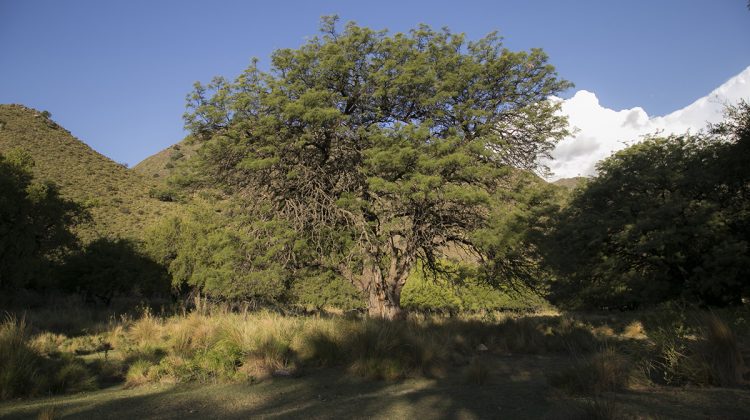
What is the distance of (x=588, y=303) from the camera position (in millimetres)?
33781

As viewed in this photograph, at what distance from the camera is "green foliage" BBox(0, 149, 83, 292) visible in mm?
20859

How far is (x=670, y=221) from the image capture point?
15297 millimetres

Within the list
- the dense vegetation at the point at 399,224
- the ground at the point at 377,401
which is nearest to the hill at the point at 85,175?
the dense vegetation at the point at 399,224

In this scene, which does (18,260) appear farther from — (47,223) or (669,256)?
(669,256)

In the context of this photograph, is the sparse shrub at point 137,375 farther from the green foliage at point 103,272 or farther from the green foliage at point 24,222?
the green foliage at point 103,272

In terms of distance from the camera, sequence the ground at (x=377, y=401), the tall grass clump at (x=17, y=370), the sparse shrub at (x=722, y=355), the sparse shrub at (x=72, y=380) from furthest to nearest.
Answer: the sparse shrub at (x=72, y=380), the tall grass clump at (x=17, y=370), the sparse shrub at (x=722, y=355), the ground at (x=377, y=401)

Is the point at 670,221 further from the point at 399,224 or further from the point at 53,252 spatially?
the point at 53,252

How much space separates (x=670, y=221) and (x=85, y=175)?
2117 inches

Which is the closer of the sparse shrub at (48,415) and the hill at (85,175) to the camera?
the sparse shrub at (48,415)

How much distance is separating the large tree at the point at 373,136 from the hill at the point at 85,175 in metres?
30.1

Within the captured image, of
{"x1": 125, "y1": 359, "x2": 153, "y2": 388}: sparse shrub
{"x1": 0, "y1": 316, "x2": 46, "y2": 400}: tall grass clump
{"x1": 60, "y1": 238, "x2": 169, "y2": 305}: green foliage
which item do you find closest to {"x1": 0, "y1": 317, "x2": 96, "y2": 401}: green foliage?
{"x1": 0, "y1": 316, "x2": 46, "y2": 400}: tall grass clump

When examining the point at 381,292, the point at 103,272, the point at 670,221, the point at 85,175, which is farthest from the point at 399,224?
the point at 85,175

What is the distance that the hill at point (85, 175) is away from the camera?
4219 centimetres

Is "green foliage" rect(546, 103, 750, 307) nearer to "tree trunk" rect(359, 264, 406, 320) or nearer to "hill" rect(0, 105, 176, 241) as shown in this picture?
"tree trunk" rect(359, 264, 406, 320)
